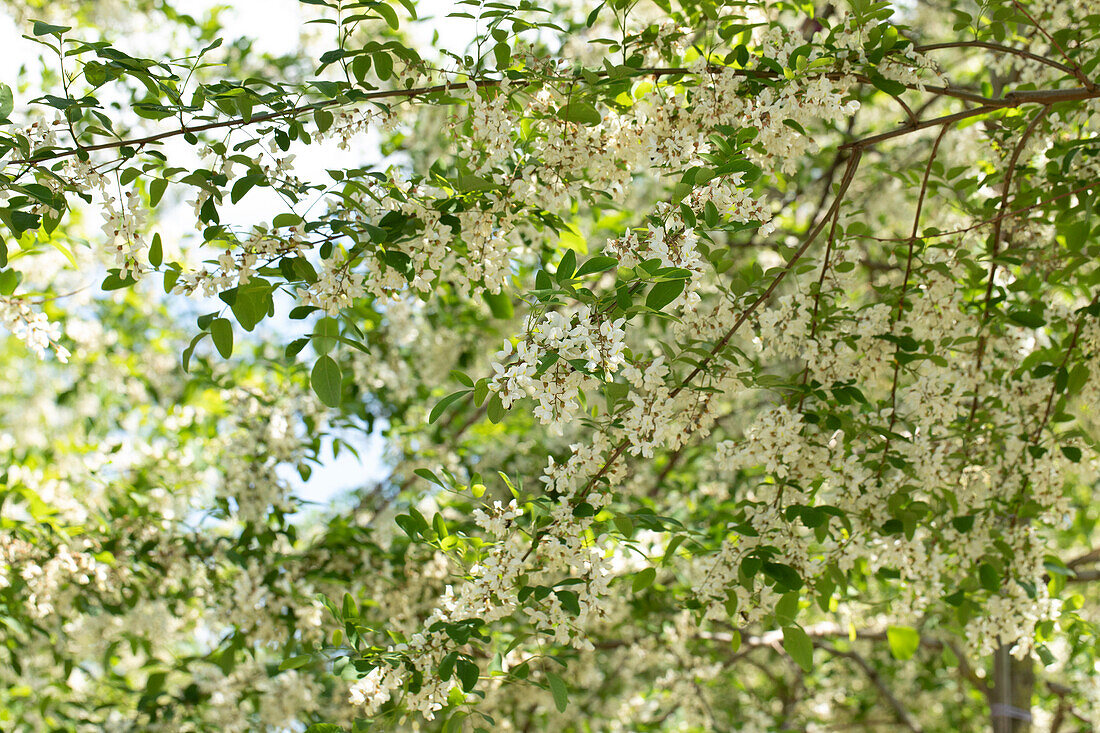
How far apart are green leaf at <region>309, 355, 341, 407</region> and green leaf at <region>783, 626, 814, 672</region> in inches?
46.1

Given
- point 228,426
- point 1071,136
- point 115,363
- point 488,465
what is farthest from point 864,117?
point 115,363

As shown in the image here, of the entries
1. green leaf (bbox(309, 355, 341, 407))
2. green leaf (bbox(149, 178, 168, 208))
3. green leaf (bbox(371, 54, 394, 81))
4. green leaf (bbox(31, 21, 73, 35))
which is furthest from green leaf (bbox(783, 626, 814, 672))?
green leaf (bbox(31, 21, 73, 35))

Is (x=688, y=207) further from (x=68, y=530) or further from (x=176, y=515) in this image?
(x=176, y=515)

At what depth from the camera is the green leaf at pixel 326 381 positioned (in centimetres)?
137

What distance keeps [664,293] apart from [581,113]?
61 cm

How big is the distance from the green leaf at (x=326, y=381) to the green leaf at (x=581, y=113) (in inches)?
30.8

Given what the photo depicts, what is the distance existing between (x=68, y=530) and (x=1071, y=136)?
12.4 ft

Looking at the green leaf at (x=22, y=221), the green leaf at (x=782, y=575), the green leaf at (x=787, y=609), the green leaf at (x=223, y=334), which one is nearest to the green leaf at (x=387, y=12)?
the green leaf at (x=223, y=334)

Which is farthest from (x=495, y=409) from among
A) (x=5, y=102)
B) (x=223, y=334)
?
(x=5, y=102)

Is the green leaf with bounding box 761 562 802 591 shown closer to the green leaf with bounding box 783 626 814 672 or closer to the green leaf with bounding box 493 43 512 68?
the green leaf with bounding box 783 626 814 672

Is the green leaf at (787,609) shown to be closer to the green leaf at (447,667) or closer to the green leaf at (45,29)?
the green leaf at (447,667)

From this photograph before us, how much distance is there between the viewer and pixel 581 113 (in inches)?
70.1

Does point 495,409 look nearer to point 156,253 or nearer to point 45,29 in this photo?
point 156,253

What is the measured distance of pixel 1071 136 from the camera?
2695 millimetres
